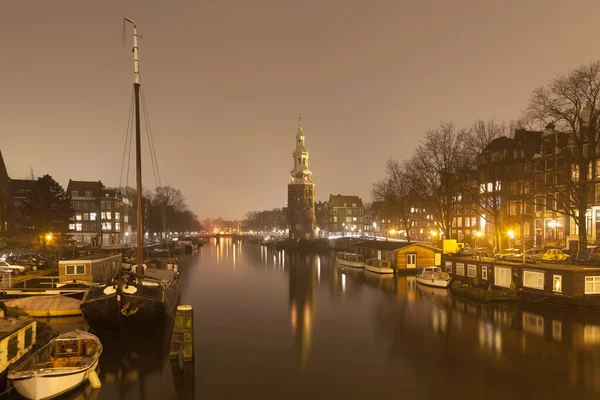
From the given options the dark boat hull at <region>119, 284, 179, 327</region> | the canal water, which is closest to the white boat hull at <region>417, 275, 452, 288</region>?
the canal water

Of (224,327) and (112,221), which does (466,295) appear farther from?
(112,221)

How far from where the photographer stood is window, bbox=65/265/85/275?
1438 inches

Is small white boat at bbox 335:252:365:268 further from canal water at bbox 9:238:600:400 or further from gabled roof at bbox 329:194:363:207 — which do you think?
gabled roof at bbox 329:194:363:207

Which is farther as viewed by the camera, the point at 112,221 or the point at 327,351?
the point at 112,221

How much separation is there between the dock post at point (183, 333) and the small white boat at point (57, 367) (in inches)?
142

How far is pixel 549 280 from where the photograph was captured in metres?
33.3

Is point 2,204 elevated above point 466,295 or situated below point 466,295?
above

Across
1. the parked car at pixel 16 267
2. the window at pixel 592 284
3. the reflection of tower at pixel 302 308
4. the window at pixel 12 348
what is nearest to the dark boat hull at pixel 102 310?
the window at pixel 12 348

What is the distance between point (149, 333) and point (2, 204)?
61751 millimetres

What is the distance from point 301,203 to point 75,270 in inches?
3472

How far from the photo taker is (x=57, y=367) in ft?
58.3

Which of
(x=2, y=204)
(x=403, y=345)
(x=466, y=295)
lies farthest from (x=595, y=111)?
(x=2, y=204)

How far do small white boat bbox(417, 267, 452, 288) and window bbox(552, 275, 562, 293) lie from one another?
11.7m

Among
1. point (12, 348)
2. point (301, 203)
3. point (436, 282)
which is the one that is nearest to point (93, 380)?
point (12, 348)
